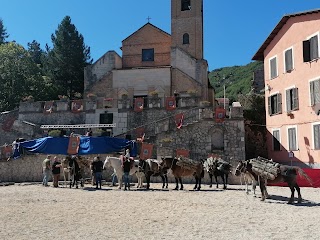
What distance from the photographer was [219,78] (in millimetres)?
88500

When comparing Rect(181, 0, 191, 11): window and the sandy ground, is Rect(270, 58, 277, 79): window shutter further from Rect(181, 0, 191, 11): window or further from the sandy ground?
Rect(181, 0, 191, 11): window

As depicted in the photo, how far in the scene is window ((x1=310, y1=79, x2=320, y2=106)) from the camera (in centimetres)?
2030

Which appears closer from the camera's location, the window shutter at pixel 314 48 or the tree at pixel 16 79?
the window shutter at pixel 314 48

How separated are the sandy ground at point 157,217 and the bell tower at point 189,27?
25.0 metres

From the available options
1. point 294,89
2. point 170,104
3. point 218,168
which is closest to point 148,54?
point 170,104

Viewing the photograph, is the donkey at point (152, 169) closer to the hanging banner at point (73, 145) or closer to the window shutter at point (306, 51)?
the hanging banner at point (73, 145)

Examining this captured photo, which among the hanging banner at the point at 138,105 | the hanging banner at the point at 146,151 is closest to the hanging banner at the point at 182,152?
the hanging banner at the point at 146,151

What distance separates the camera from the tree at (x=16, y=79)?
36.4 m

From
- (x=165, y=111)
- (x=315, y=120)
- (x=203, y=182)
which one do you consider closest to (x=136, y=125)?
(x=165, y=111)

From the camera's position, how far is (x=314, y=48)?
20922 millimetres

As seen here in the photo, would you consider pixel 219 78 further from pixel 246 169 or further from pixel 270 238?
pixel 270 238

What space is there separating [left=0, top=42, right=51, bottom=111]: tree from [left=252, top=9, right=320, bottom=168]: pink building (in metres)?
25.1

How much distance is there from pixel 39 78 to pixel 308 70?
1140 inches

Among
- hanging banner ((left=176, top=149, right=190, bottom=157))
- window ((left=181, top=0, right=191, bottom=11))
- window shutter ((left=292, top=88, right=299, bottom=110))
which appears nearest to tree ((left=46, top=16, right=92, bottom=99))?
window ((left=181, top=0, right=191, bottom=11))
